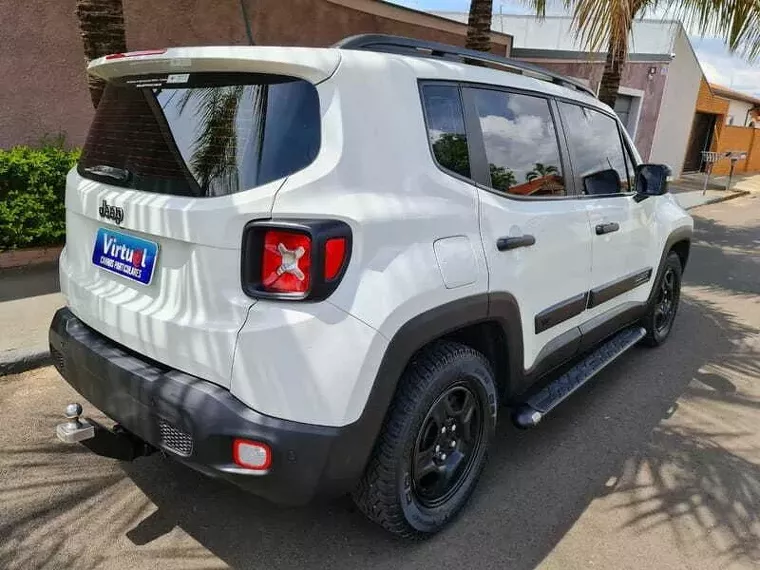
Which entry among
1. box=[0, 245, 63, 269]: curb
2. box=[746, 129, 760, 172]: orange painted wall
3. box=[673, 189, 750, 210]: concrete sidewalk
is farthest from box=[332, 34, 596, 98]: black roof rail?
box=[746, 129, 760, 172]: orange painted wall

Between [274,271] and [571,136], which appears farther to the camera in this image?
[571,136]

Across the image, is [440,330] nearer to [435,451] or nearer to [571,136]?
[435,451]

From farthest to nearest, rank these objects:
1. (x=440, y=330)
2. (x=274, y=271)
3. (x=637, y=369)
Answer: (x=637, y=369)
(x=440, y=330)
(x=274, y=271)

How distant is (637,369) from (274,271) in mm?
3701

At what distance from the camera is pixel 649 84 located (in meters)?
17.5

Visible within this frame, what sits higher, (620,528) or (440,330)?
(440,330)

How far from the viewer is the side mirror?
4273 millimetres

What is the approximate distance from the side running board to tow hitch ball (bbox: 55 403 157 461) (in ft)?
5.84

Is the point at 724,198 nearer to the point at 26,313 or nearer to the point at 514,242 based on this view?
the point at 514,242

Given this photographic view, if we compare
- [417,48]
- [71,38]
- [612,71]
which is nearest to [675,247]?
[417,48]

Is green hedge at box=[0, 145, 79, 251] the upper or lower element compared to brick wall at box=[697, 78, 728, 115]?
lower

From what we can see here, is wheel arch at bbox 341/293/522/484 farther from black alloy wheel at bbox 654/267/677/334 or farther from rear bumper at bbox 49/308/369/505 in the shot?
black alloy wheel at bbox 654/267/677/334

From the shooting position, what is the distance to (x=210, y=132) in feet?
7.62

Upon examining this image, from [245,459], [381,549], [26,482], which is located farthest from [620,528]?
[26,482]
